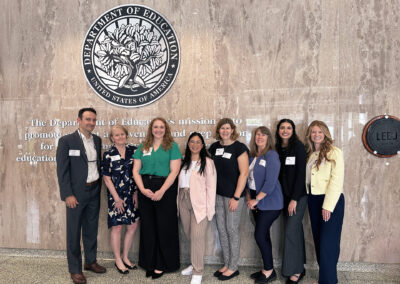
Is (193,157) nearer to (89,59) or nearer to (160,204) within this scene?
(160,204)

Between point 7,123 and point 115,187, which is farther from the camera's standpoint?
point 7,123

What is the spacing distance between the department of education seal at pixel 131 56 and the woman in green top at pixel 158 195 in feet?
2.00

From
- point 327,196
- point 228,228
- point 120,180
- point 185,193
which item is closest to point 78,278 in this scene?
point 120,180

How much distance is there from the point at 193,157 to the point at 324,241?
1.43 m

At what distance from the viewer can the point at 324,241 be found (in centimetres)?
228

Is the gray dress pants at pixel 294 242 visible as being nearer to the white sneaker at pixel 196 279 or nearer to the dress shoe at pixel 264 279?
the dress shoe at pixel 264 279

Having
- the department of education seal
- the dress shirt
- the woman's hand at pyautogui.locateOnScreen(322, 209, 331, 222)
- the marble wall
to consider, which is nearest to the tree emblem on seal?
the department of education seal

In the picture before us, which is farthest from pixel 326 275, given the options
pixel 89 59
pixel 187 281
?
pixel 89 59

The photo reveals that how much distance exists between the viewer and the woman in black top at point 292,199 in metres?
2.32

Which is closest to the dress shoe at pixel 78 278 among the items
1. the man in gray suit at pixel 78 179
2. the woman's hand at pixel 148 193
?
the man in gray suit at pixel 78 179

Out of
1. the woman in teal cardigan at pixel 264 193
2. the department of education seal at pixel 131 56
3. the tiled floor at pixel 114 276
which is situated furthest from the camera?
the department of education seal at pixel 131 56

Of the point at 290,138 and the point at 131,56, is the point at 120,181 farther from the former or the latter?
the point at 290,138

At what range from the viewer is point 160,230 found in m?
2.51

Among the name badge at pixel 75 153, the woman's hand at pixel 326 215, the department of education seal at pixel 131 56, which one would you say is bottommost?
the woman's hand at pixel 326 215
